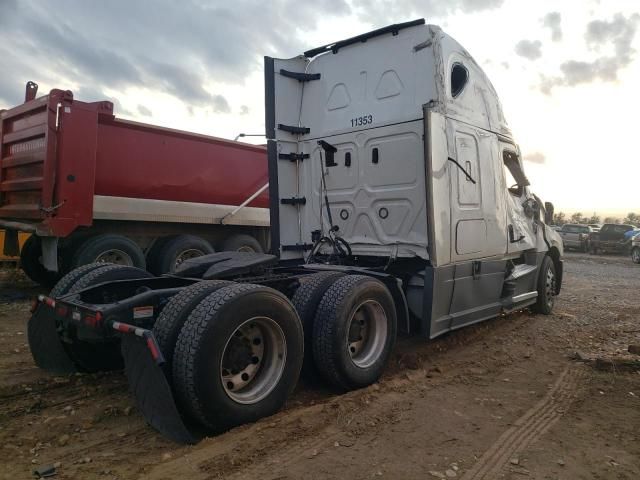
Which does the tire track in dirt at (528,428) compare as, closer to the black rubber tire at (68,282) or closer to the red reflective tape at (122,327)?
the red reflective tape at (122,327)

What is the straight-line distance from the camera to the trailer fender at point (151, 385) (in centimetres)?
295

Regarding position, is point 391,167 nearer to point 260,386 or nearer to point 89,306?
point 260,386

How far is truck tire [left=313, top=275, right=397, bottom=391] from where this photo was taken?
4.03m

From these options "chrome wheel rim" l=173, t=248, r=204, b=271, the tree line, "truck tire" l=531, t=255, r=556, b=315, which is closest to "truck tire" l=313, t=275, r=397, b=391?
"truck tire" l=531, t=255, r=556, b=315

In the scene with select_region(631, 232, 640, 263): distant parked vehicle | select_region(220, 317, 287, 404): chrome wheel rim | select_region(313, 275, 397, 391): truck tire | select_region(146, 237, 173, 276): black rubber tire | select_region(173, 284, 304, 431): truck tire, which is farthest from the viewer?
select_region(631, 232, 640, 263): distant parked vehicle

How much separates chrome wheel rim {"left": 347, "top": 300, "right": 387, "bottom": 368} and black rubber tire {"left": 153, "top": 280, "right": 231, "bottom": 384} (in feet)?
4.75

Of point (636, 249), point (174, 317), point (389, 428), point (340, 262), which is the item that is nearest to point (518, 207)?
point (340, 262)

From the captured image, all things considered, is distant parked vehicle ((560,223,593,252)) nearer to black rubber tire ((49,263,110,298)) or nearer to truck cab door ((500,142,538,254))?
truck cab door ((500,142,538,254))

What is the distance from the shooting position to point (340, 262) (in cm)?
594

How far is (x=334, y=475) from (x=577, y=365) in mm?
3537

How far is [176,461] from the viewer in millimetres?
2887

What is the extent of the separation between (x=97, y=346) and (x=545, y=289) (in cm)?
648

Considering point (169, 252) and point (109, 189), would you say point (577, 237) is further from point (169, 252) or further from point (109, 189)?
point (109, 189)

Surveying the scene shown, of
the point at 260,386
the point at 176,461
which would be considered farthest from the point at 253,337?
the point at 176,461
